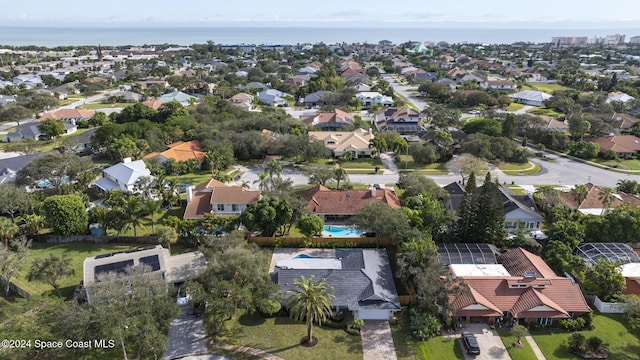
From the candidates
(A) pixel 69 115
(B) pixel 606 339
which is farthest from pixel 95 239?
(A) pixel 69 115

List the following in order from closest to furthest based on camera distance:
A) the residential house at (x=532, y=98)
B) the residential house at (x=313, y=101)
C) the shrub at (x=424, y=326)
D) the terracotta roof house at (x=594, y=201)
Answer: the shrub at (x=424, y=326)
the terracotta roof house at (x=594, y=201)
the residential house at (x=532, y=98)
the residential house at (x=313, y=101)

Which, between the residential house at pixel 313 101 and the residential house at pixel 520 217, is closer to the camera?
the residential house at pixel 520 217

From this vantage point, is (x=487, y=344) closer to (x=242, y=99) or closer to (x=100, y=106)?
(x=242, y=99)

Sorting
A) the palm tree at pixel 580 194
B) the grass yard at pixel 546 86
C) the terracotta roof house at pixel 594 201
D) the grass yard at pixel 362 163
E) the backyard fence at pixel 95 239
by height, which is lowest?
the grass yard at pixel 362 163

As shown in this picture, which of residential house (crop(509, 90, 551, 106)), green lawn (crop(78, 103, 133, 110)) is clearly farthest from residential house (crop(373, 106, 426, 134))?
green lawn (crop(78, 103, 133, 110))

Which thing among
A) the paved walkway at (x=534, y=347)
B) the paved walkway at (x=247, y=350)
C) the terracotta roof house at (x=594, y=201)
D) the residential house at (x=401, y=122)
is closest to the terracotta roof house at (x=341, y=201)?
the paved walkway at (x=534, y=347)

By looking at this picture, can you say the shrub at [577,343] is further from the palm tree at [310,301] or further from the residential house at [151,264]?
the residential house at [151,264]

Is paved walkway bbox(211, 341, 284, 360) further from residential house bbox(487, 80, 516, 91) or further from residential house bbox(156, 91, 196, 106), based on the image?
residential house bbox(487, 80, 516, 91)
